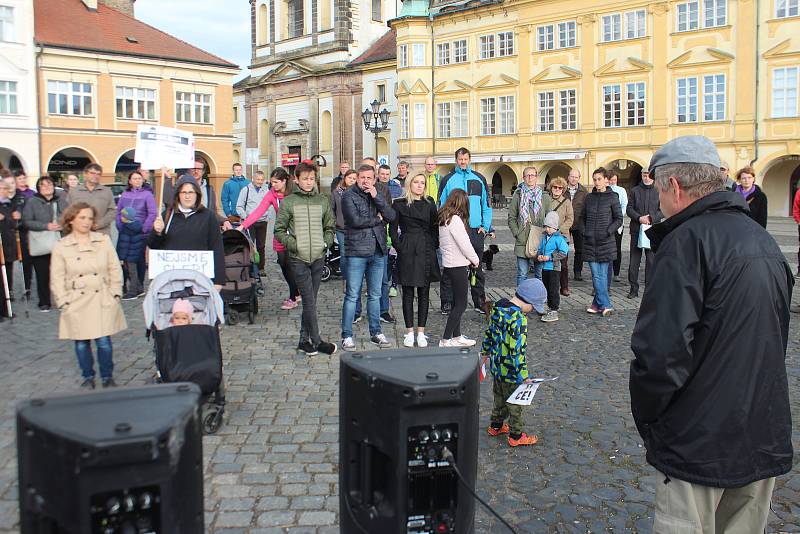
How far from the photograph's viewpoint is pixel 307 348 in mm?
8555

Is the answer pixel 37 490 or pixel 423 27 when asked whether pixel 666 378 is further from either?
pixel 423 27

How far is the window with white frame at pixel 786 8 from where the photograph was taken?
3278cm

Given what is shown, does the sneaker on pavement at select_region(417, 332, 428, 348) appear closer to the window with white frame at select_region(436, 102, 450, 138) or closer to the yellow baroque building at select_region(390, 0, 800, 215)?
the yellow baroque building at select_region(390, 0, 800, 215)

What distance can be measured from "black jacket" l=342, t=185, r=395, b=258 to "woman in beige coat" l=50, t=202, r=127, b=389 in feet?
8.67

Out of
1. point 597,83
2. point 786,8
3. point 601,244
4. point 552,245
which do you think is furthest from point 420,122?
point 552,245

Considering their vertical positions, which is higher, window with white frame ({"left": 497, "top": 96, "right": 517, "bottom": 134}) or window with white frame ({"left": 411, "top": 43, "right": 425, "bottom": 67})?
window with white frame ({"left": 411, "top": 43, "right": 425, "bottom": 67})

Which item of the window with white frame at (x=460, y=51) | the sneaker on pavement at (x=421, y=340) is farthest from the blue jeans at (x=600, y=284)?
the window with white frame at (x=460, y=51)

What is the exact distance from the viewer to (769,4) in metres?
33.3

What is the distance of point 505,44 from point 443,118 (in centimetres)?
609

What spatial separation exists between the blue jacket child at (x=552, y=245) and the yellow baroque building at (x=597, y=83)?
2692 cm

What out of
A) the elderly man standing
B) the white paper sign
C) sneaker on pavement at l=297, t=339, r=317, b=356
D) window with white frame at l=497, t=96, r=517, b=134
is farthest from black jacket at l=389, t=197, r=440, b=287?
window with white frame at l=497, t=96, r=517, b=134

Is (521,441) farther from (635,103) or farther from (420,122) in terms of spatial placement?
(420,122)

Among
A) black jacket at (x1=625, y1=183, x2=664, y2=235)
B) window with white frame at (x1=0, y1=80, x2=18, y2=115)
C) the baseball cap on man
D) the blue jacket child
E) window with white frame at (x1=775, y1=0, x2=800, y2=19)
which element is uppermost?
window with white frame at (x1=775, y1=0, x2=800, y2=19)

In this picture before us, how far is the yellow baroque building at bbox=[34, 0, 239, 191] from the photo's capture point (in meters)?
42.2
